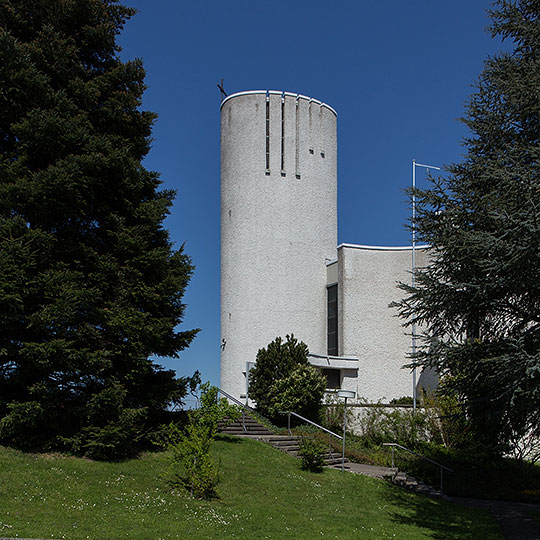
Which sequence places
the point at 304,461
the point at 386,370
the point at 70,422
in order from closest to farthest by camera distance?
the point at 70,422 < the point at 304,461 < the point at 386,370

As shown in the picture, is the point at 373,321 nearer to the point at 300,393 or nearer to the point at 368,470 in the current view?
the point at 300,393

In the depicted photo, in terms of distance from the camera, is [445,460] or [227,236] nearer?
[445,460]

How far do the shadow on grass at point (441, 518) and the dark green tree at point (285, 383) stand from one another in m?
6.37

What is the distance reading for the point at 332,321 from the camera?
28.4 m

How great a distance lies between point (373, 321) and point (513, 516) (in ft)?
47.1

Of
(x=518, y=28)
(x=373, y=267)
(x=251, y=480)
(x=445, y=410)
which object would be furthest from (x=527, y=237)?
(x=373, y=267)

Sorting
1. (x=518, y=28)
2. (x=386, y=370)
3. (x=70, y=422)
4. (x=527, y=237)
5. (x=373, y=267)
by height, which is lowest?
(x=70, y=422)

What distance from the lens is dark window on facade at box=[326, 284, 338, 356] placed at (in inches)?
1109

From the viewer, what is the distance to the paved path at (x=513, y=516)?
1170 centimetres

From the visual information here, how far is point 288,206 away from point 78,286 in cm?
1507

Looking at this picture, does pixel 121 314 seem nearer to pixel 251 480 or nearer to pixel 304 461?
pixel 251 480

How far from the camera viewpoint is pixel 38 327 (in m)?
13.4

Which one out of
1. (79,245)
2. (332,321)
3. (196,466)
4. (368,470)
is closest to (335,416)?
(368,470)

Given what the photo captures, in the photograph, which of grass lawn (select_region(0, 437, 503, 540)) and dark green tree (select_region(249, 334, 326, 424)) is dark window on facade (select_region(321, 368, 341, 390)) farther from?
grass lawn (select_region(0, 437, 503, 540))
